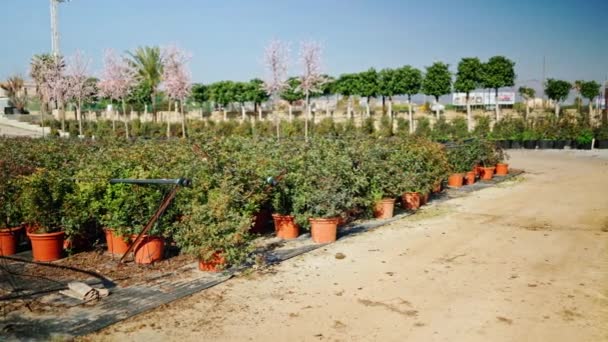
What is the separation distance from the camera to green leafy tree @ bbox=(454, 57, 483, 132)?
29.7m

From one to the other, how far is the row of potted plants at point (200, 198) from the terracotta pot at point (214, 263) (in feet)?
0.04

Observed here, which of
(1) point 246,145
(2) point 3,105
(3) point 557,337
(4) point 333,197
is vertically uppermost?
(2) point 3,105

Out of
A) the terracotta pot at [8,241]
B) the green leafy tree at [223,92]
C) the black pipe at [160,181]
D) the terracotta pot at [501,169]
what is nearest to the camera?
the black pipe at [160,181]

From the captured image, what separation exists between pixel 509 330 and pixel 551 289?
1223 mm

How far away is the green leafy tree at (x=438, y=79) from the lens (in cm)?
3094

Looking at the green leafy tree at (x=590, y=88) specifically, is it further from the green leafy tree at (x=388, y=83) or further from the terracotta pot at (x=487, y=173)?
the terracotta pot at (x=487, y=173)

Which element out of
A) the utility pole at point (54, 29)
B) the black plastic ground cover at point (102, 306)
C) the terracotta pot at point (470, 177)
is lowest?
the black plastic ground cover at point (102, 306)

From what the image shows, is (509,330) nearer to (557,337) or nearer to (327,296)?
(557,337)

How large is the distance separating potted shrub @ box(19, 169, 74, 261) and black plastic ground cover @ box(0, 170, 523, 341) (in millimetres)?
1017

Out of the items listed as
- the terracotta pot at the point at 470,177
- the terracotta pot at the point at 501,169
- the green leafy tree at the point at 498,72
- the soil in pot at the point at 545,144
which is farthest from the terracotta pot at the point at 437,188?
the green leafy tree at the point at 498,72

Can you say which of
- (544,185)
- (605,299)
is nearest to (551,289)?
(605,299)

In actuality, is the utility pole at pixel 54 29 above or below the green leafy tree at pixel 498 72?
above

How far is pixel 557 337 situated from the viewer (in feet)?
12.5

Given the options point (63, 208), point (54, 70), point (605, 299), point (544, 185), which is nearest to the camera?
point (605, 299)
